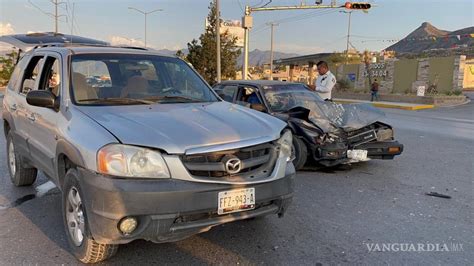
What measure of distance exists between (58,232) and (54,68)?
174cm

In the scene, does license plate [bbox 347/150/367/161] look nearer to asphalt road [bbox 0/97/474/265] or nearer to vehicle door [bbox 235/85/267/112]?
asphalt road [bbox 0/97/474/265]

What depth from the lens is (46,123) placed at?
402 cm

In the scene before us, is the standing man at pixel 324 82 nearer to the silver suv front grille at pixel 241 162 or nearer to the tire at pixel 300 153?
the tire at pixel 300 153

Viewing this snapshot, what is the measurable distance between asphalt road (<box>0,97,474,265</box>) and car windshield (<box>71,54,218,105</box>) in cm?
136

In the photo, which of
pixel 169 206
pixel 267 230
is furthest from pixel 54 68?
pixel 267 230

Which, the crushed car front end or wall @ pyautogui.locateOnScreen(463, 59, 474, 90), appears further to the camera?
wall @ pyautogui.locateOnScreen(463, 59, 474, 90)

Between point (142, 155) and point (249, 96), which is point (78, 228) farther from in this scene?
point (249, 96)

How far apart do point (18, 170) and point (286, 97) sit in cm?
437

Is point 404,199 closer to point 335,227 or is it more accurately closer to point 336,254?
point 335,227

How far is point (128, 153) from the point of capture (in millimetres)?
2955

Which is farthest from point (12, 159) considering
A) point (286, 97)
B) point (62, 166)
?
point (286, 97)

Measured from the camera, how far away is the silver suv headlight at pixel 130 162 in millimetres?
2939

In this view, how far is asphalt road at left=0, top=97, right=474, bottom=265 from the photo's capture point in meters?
3.56

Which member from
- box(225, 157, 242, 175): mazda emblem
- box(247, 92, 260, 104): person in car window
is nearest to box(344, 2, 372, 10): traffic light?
box(247, 92, 260, 104): person in car window
